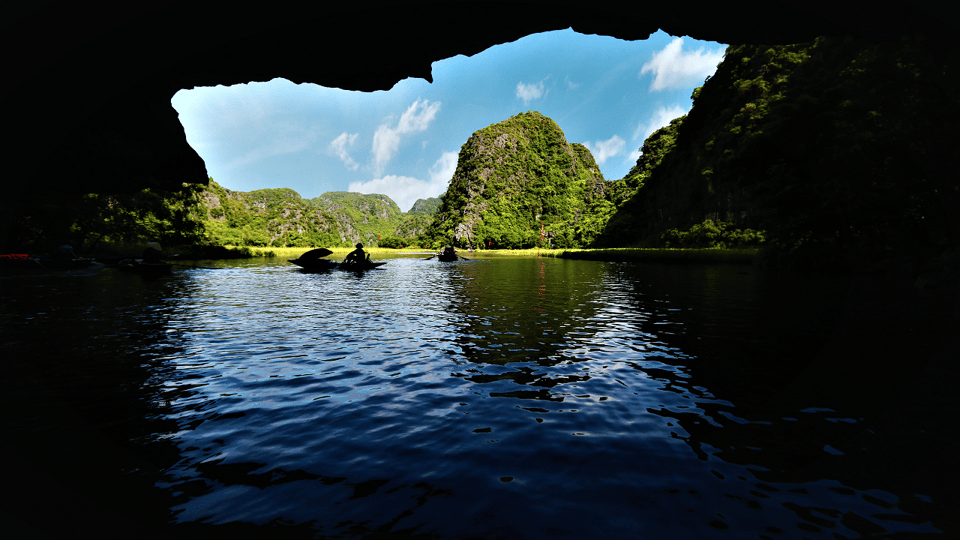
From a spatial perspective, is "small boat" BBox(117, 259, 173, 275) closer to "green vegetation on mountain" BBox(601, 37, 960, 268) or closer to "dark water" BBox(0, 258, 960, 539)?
"dark water" BBox(0, 258, 960, 539)

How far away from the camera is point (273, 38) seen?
1312 cm

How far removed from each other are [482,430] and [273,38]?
599 inches

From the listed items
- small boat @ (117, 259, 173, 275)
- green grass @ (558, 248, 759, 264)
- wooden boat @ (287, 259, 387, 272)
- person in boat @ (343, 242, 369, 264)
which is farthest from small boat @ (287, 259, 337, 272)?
green grass @ (558, 248, 759, 264)

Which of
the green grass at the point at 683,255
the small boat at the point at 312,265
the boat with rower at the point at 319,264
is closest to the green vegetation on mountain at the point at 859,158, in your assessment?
the green grass at the point at 683,255

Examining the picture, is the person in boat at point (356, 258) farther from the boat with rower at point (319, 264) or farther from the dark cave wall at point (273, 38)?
the dark cave wall at point (273, 38)

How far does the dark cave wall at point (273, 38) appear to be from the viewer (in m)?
11.3

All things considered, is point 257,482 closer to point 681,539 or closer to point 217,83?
point 681,539

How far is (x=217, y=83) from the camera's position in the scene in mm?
16156

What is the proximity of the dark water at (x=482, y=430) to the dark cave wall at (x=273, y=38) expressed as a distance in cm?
867

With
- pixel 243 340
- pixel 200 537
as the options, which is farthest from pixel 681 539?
pixel 243 340

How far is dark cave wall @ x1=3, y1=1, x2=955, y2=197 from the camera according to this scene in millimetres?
11273

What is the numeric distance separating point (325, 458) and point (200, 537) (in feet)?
5.26

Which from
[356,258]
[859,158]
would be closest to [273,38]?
[356,258]

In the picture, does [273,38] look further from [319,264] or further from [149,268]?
[149,268]
